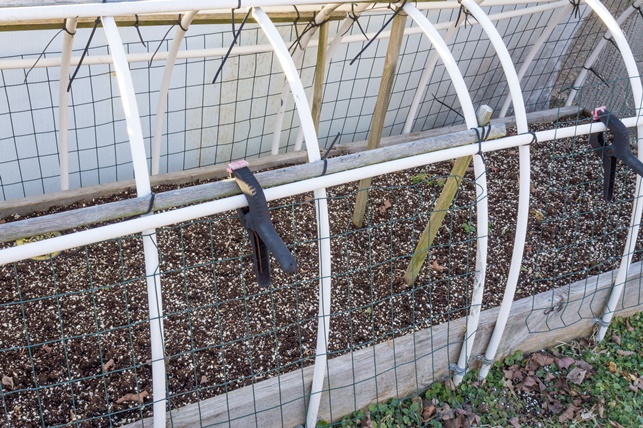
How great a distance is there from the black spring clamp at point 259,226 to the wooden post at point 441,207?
1112 millimetres

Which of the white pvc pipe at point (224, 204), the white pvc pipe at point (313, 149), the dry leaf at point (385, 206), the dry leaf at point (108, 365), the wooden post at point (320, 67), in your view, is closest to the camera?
the white pvc pipe at point (224, 204)

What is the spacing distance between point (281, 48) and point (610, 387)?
2691 mm

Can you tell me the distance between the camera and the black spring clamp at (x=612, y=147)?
3.13 metres

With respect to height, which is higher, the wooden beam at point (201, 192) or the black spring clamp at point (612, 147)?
the wooden beam at point (201, 192)

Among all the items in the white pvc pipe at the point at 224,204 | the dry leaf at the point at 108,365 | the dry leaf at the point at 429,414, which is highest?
the white pvc pipe at the point at 224,204

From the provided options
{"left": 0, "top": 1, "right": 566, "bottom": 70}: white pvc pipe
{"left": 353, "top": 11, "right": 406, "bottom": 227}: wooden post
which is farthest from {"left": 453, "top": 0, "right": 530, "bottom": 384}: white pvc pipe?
{"left": 0, "top": 1, "right": 566, "bottom": 70}: white pvc pipe

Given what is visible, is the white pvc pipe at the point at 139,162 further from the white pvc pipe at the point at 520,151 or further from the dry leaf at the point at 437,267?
A: the dry leaf at the point at 437,267

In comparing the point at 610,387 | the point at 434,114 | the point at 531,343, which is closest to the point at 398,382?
the point at 531,343

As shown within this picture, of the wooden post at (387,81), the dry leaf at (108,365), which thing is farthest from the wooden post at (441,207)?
the dry leaf at (108,365)

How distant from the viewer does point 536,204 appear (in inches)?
187

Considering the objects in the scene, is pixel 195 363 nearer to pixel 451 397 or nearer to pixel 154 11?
pixel 451 397

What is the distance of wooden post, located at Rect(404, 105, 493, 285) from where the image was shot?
3268 mm

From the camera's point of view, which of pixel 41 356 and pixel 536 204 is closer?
pixel 41 356

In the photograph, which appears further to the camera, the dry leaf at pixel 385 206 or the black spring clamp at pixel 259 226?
the dry leaf at pixel 385 206
